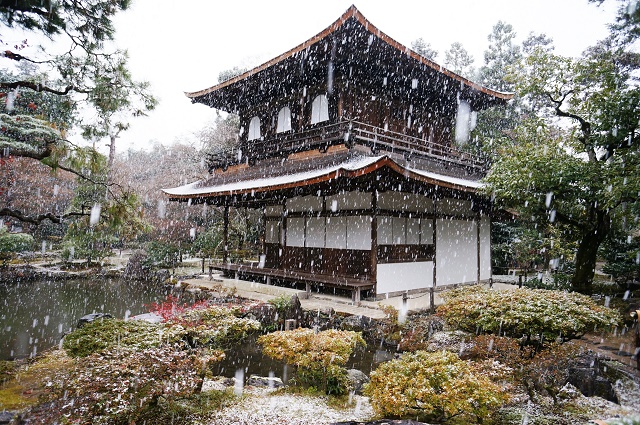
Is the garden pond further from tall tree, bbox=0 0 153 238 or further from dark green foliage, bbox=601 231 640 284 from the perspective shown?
dark green foliage, bbox=601 231 640 284

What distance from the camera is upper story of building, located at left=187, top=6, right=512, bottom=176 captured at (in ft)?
38.0

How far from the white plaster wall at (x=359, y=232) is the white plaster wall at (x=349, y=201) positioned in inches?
13.5

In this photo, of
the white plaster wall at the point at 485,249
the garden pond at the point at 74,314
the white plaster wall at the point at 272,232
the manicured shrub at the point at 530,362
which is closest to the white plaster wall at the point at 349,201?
the white plaster wall at the point at 272,232

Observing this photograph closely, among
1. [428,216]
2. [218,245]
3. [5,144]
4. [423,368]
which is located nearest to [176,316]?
[5,144]

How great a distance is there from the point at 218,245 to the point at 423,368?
18.5 meters

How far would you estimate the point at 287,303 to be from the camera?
999 centimetres

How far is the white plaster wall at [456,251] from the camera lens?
13.3 metres

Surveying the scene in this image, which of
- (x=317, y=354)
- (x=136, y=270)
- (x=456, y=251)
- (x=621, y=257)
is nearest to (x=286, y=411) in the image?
(x=317, y=354)

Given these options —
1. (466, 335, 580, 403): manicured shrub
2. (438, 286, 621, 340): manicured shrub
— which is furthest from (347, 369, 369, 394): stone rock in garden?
(438, 286, 621, 340): manicured shrub

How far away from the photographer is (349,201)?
1177 cm

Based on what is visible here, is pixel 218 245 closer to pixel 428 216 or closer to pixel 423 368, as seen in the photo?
pixel 428 216

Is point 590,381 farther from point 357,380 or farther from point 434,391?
point 357,380

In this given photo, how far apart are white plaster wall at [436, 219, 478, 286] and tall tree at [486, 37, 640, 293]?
2348 mm

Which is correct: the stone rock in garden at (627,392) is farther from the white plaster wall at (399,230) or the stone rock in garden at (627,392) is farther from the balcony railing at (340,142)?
the balcony railing at (340,142)
